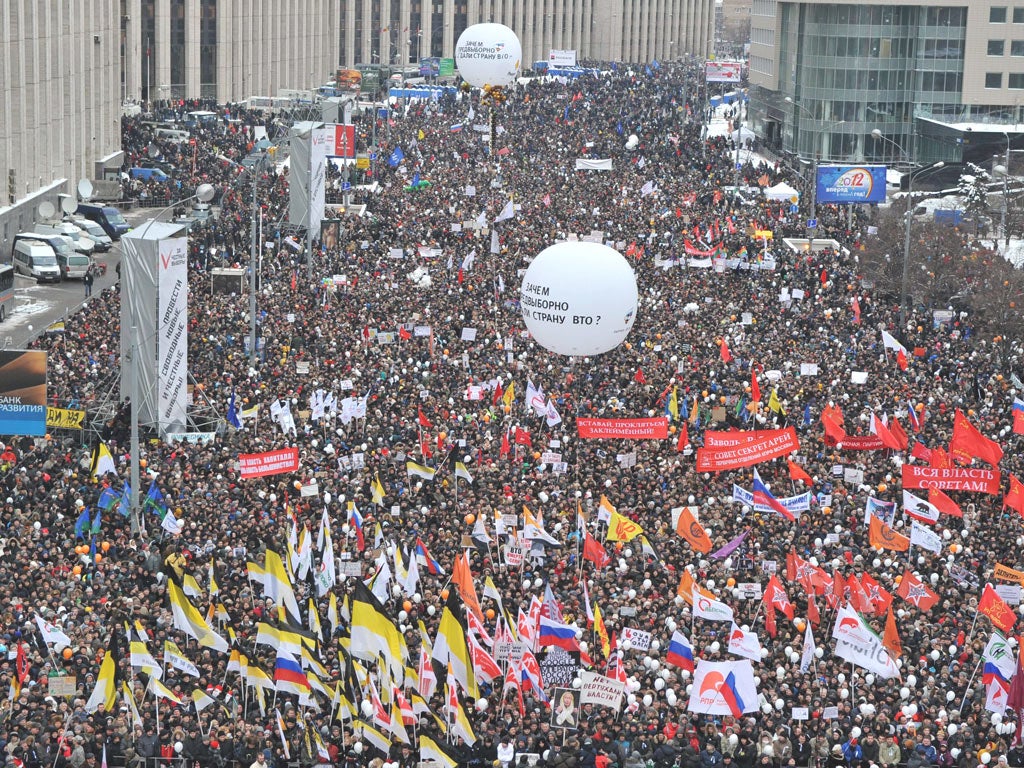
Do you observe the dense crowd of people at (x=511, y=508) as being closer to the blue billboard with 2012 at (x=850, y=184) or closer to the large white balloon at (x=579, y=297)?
the large white balloon at (x=579, y=297)

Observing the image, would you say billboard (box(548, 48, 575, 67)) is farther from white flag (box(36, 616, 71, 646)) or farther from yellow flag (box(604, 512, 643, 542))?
white flag (box(36, 616, 71, 646))

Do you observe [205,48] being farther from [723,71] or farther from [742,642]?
[742,642]

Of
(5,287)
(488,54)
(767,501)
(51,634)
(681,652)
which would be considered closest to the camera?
(681,652)

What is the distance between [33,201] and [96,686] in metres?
41.6

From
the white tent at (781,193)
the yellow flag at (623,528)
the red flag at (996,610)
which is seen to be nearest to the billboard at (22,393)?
the yellow flag at (623,528)

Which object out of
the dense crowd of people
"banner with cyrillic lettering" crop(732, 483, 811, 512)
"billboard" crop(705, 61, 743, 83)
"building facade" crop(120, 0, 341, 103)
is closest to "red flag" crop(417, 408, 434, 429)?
the dense crowd of people

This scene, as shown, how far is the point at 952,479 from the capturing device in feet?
95.3

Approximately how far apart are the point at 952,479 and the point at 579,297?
26.1ft

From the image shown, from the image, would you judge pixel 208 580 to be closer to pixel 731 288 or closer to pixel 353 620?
pixel 353 620

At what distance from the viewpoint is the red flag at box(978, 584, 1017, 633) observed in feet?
78.1

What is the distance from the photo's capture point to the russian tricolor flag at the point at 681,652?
22531 millimetres

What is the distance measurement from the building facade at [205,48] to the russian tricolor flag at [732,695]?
7623cm

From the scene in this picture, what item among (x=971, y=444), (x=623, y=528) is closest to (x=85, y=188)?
(x=971, y=444)

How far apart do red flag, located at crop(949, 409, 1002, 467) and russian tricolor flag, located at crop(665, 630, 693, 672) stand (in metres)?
Answer: 9.67
